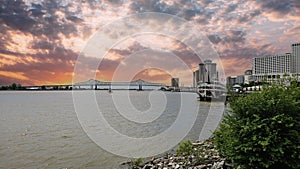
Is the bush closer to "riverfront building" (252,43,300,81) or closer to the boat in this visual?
the boat

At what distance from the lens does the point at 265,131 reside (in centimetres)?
550

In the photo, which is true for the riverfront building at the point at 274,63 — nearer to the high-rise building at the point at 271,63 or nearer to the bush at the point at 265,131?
the high-rise building at the point at 271,63

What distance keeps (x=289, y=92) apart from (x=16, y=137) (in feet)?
53.5

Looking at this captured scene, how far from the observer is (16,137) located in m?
16.8

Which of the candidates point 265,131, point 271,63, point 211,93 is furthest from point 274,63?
point 265,131

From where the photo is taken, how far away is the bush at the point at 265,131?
17.5 feet

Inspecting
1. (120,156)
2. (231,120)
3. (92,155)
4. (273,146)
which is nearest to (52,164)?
(92,155)

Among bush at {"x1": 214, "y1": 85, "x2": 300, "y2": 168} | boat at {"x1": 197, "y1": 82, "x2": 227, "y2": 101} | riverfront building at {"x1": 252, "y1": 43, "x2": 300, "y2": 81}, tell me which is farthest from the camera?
riverfront building at {"x1": 252, "y1": 43, "x2": 300, "y2": 81}

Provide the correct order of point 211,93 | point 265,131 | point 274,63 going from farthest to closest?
point 274,63 → point 211,93 → point 265,131

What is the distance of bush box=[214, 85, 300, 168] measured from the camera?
210 inches

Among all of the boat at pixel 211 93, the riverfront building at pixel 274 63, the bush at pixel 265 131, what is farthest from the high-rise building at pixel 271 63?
the bush at pixel 265 131

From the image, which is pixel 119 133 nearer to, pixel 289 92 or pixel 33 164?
pixel 33 164

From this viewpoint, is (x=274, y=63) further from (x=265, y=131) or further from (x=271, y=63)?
(x=265, y=131)

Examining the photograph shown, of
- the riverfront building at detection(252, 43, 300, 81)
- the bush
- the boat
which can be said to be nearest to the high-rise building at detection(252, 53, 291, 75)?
the riverfront building at detection(252, 43, 300, 81)
